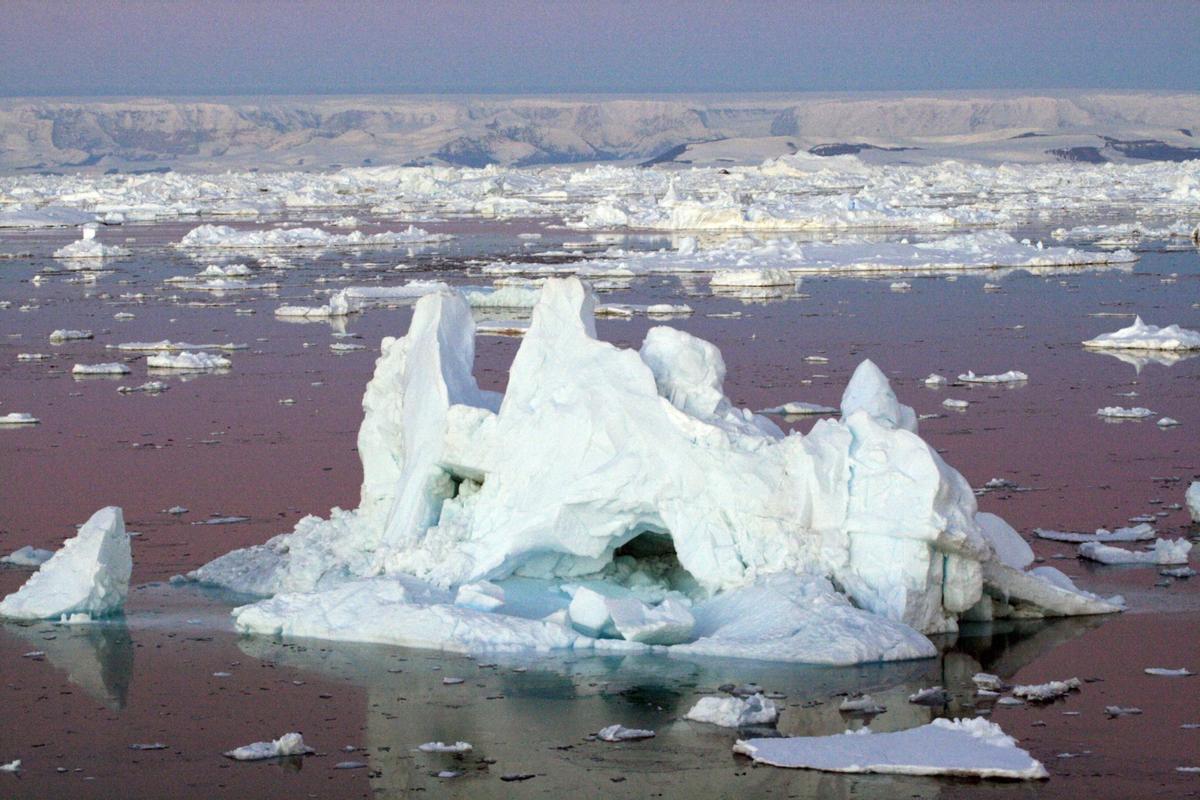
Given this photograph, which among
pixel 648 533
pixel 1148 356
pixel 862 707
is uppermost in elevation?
pixel 648 533

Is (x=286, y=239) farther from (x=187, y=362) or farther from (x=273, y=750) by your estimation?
(x=273, y=750)

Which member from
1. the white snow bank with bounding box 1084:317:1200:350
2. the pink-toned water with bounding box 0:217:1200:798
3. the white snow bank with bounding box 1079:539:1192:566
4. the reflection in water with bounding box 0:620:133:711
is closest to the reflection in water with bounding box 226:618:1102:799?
the pink-toned water with bounding box 0:217:1200:798

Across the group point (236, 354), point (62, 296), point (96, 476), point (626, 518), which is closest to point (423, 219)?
point (62, 296)

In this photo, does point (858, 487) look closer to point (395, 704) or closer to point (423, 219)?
point (395, 704)

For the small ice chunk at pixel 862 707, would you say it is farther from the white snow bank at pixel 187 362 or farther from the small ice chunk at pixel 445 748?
the white snow bank at pixel 187 362

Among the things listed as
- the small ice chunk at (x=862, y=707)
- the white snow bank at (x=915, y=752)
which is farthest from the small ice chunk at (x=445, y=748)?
the small ice chunk at (x=862, y=707)

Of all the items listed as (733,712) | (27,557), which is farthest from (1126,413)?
(27,557)
